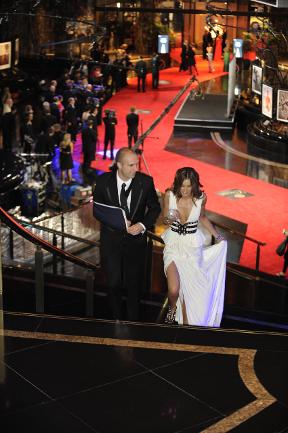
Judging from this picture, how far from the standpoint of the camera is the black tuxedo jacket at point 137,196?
7020 mm

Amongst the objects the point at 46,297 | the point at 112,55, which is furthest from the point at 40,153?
the point at 112,55

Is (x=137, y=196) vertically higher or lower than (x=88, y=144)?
higher

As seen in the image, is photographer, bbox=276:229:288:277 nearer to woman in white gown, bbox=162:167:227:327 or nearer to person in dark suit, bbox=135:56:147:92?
woman in white gown, bbox=162:167:227:327

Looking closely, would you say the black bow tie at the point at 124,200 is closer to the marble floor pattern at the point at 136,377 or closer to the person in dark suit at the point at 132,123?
the marble floor pattern at the point at 136,377

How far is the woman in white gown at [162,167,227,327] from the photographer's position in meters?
7.03

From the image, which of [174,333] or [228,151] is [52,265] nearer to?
[174,333]

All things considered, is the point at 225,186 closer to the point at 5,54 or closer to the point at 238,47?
the point at 5,54

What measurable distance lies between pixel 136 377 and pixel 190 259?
1.35m

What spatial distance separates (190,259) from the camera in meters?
7.15

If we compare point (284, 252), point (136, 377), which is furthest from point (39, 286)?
point (284, 252)

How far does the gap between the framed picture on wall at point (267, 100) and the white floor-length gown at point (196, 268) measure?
1721cm

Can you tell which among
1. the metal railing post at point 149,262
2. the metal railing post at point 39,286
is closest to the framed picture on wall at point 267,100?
the metal railing post at point 149,262

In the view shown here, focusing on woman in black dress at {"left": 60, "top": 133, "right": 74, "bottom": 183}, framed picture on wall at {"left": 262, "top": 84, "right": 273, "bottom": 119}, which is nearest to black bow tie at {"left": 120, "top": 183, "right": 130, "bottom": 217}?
woman in black dress at {"left": 60, "top": 133, "right": 74, "bottom": 183}

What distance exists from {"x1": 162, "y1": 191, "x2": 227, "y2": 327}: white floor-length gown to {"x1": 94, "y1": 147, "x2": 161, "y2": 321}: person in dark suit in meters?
0.21
